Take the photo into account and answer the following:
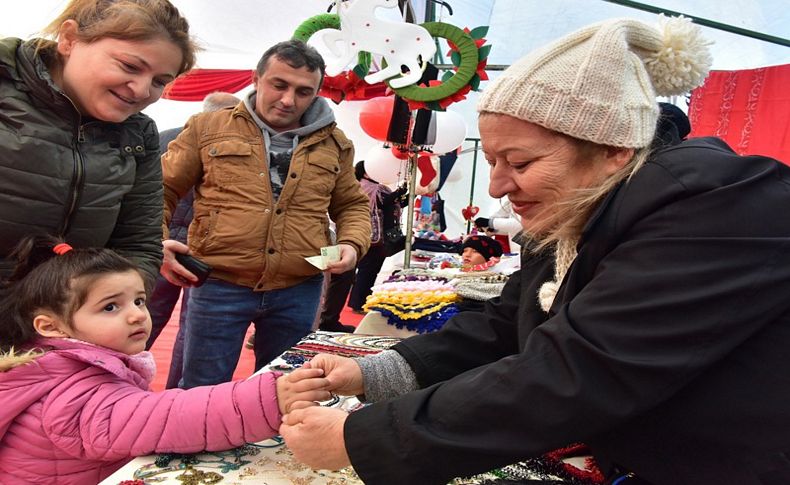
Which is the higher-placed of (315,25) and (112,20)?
(315,25)

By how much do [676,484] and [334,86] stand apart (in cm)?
242

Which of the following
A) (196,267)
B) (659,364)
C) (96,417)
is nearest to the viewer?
(659,364)

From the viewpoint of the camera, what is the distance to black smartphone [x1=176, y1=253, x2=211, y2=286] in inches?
66.4

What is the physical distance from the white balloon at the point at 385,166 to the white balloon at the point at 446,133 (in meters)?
0.37

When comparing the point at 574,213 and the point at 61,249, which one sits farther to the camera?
the point at 61,249

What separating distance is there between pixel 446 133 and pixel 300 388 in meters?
3.52

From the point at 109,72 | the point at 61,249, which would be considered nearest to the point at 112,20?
the point at 109,72

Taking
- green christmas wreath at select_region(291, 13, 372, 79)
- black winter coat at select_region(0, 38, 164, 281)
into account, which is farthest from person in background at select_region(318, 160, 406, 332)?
black winter coat at select_region(0, 38, 164, 281)

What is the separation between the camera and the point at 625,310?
2.32 feet

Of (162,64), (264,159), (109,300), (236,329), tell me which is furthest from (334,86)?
(109,300)

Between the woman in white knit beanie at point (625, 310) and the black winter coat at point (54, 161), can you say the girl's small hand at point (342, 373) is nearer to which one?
the woman in white knit beanie at point (625, 310)

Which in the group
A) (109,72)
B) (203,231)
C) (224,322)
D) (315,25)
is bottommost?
(224,322)

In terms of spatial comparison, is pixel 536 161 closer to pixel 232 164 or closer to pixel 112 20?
pixel 112 20

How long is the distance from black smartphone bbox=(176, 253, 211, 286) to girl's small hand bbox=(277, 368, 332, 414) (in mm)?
772
